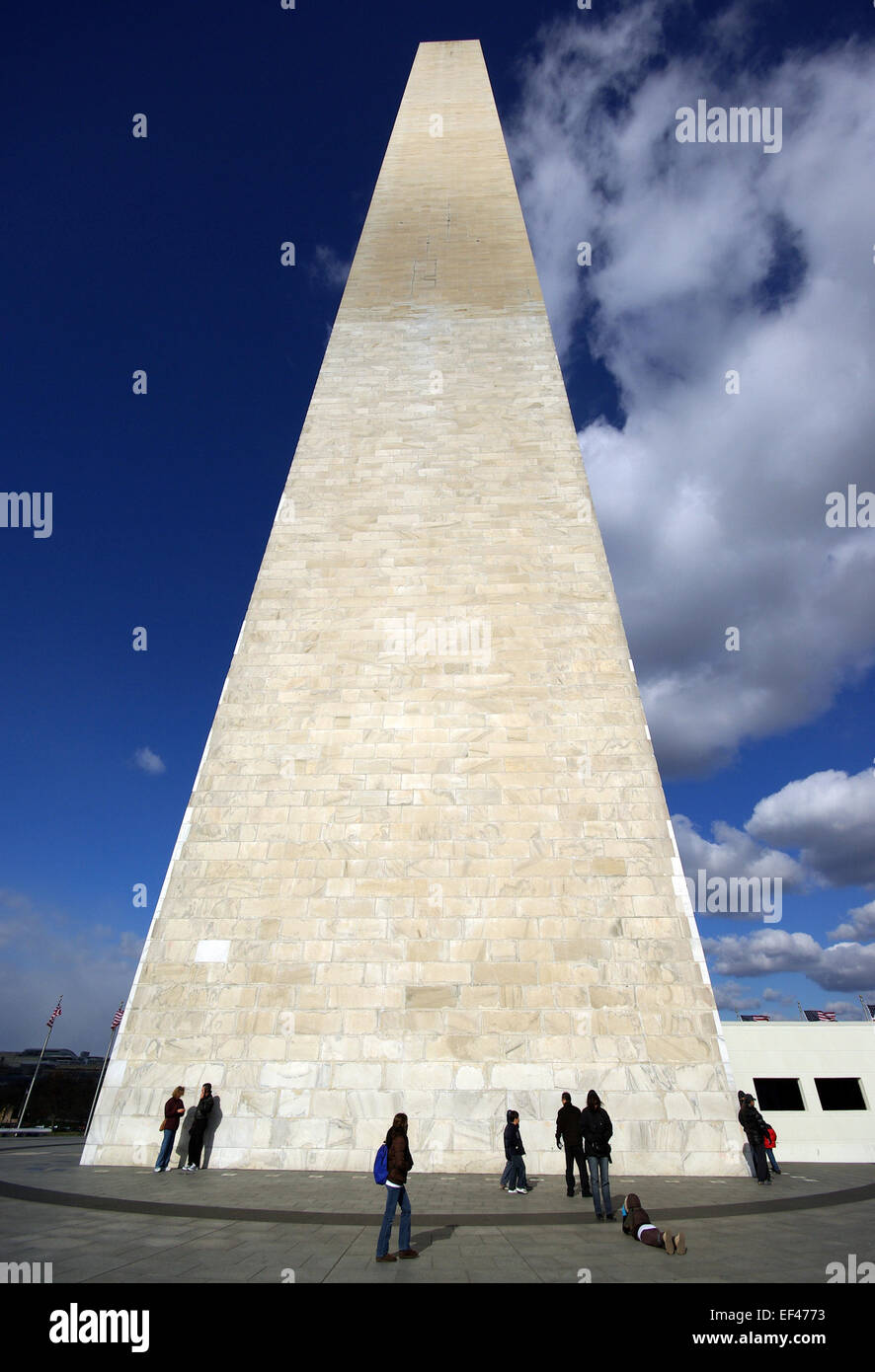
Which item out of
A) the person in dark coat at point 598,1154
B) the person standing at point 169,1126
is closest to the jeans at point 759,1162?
the person in dark coat at point 598,1154

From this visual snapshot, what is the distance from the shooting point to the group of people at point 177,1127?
8.98 metres

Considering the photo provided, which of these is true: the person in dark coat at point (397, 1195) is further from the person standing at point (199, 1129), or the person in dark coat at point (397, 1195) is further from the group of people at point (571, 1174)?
the person standing at point (199, 1129)

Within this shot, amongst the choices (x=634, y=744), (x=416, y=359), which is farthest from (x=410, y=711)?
(x=416, y=359)

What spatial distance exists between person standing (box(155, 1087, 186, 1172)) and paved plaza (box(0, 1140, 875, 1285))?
30cm

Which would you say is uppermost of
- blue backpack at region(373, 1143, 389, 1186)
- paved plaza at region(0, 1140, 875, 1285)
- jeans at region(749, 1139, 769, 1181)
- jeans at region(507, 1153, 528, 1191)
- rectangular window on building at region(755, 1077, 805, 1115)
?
rectangular window on building at region(755, 1077, 805, 1115)

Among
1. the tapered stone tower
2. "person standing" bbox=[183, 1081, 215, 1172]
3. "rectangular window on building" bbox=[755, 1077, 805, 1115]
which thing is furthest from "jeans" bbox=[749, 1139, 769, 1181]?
"rectangular window on building" bbox=[755, 1077, 805, 1115]

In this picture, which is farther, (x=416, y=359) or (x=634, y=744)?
(x=416, y=359)

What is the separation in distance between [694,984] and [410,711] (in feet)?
20.7

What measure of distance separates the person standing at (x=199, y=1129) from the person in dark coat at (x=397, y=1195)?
500 centimetres

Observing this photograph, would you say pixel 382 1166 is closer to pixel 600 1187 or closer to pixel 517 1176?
pixel 600 1187

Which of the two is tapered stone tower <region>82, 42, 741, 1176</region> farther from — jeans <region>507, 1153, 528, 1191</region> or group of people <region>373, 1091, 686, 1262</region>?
group of people <region>373, 1091, 686, 1262</region>

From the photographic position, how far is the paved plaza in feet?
15.1
